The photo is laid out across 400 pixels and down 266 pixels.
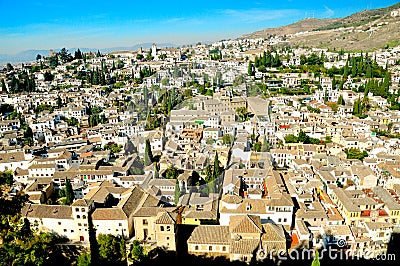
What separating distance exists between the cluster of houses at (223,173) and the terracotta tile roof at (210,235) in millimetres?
23

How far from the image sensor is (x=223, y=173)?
33.0 feet

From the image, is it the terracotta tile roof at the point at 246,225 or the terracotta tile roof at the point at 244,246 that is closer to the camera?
the terracotta tile roof at the point at 244,246

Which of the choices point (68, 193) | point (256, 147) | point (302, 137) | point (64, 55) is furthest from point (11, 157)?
point (64, 55)

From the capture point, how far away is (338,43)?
130 ft

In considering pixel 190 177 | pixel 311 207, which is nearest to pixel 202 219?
pixel 190 177

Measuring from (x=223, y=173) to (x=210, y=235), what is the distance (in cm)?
330

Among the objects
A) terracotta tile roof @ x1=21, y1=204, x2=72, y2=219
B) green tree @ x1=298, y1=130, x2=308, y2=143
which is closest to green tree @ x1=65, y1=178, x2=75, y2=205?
terracotta tile roof @ x1=21, y1=204, x2=72, y2=219

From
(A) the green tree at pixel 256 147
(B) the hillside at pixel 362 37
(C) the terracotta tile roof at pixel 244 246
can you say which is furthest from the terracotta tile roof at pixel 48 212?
(B) the hillside at pixel 362 37

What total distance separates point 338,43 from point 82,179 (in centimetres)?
3856

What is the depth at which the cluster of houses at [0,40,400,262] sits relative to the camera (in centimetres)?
729

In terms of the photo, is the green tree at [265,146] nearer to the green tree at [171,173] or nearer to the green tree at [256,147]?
the green tree at [256,147]

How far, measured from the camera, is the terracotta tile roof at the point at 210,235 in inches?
268

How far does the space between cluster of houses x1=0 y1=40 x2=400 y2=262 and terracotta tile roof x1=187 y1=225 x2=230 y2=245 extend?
0.02 m

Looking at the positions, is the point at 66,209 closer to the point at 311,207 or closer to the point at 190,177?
the point at 190,177
